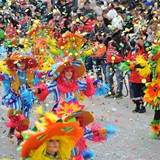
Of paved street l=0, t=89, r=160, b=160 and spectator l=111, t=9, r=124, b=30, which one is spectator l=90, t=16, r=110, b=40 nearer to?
spectator l=111, t=9, r=124, b=30

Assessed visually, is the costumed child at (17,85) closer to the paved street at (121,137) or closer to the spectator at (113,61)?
the paved street at (121,137)

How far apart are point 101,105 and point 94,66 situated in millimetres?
2083

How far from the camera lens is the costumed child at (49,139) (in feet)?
14.9

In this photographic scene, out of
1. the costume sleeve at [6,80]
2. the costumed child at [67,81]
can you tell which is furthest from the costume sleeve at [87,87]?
the costume sleeve at [6,80]

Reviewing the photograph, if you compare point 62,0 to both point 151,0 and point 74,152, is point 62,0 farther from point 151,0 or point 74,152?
point 74,152

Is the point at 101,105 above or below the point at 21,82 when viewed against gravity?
below

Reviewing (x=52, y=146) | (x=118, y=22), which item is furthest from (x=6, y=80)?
(x=118, y=22)

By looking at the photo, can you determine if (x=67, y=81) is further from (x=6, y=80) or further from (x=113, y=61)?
(x=113, y=61)

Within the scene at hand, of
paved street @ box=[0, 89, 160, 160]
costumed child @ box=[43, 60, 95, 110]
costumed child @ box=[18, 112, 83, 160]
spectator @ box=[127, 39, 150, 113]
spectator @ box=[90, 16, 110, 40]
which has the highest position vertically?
costumed child @ box=[18, 112, 83, 160]

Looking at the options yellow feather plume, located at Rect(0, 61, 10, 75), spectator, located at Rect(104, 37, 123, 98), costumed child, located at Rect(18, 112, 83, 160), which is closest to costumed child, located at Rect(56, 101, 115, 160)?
costumed child, located at Rect(18, 112, 83, 160)

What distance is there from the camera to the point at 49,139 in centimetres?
470

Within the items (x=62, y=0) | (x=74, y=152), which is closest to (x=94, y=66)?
(x=62, y=0)

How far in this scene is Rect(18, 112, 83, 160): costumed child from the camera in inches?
178

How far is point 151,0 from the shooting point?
15.6 metres
